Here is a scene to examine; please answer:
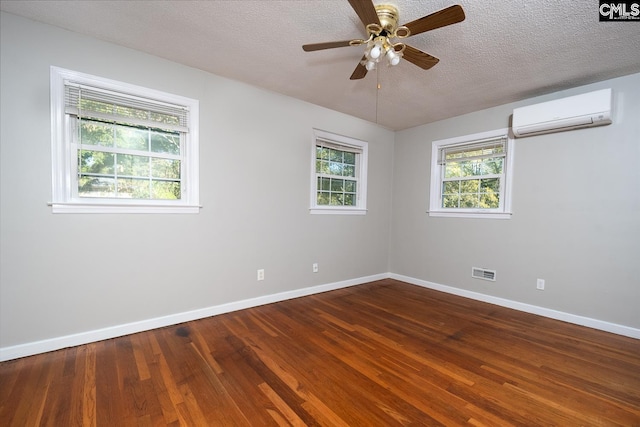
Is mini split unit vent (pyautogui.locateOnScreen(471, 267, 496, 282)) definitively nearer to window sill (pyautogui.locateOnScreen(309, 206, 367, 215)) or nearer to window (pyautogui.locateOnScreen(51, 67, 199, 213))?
window sill (pyautogui.locateOnScreen(309, 206, 367, 215))

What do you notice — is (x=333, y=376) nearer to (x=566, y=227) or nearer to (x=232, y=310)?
(x=232, y=310)

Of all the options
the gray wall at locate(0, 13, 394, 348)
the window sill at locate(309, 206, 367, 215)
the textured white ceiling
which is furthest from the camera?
the window sill at locate(309, 206, 367, 215)

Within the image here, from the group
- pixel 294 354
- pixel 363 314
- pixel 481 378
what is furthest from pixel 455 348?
pixel 294 354

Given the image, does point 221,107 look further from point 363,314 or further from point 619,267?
point 619,267

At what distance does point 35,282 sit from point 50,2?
205cm

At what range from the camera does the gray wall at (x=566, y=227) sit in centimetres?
258

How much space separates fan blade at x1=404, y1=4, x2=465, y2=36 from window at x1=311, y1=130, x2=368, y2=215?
2.09 meters

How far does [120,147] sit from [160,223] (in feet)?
2.51

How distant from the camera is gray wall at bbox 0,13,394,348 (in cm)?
197

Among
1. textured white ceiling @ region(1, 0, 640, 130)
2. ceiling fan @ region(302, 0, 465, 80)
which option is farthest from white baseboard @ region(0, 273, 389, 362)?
ceiling fan @ region(302, 0, 465, 80)

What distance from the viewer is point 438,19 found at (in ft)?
5.17

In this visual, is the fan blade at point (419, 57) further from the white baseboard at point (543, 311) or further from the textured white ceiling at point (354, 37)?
the white baseboard at point (543, 311)

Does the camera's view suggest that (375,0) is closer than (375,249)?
Yes

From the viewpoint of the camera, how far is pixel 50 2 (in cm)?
181
